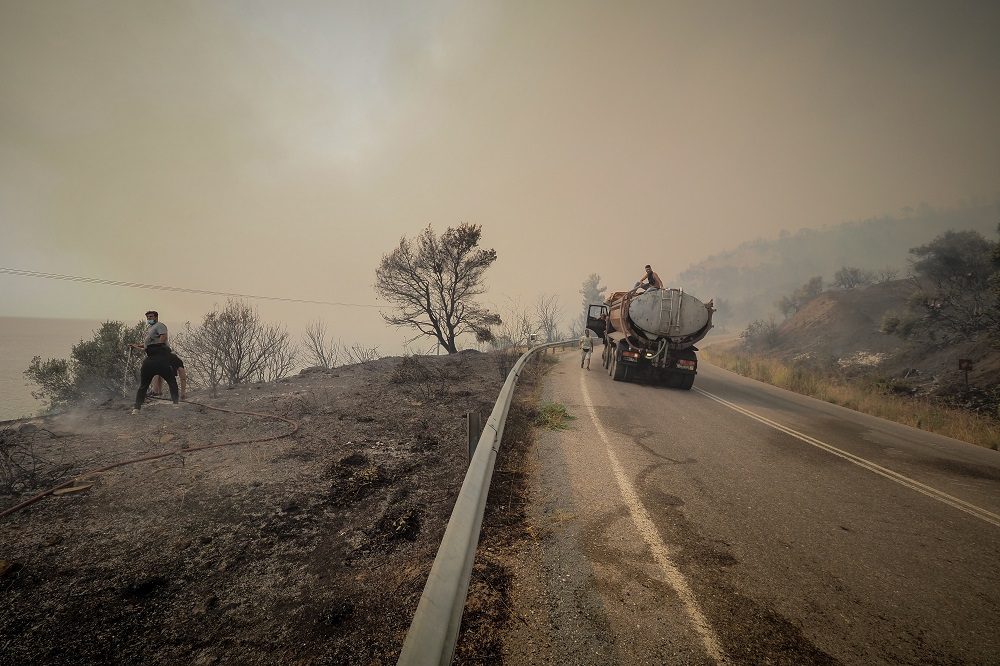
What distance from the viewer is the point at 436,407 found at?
6754 millimetres

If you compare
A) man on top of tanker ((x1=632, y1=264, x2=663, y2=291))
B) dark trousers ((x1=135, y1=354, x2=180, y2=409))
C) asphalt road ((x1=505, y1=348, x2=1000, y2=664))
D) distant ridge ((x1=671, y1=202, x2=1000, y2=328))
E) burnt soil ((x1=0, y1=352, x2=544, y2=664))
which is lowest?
asphalt road ((x1=505, y1=348, x2=1000, y2=664))

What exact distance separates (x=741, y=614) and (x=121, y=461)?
658 centimetres

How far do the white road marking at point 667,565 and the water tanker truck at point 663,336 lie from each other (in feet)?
21.8

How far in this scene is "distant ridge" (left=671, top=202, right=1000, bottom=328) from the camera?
113m

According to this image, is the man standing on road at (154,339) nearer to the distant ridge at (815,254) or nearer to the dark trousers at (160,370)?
the dark trousers at (160,370)

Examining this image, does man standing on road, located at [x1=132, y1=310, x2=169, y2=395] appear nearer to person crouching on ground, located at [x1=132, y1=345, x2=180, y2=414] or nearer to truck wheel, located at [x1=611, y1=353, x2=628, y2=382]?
person crouching on ground, located at [x1=132, y1=345, x2=180, y2=414]

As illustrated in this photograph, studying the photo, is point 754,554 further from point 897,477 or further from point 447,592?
point 897,477

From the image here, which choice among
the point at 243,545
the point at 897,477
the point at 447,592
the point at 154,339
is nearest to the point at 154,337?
the point at 154,339

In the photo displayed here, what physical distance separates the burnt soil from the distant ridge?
106 metres

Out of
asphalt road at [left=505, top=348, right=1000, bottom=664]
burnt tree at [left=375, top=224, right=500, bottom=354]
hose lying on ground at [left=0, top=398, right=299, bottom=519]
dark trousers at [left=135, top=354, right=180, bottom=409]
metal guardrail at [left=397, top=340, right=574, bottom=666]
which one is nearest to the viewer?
metal guardrail at [left=397, top=340, right=574, bottom=666]

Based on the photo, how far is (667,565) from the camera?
2.69m

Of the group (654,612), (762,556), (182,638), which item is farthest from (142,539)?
(762,556)

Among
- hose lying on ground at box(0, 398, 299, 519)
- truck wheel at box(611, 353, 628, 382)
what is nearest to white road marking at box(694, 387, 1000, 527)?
truck wheel at box(611, 353, 628, 382)

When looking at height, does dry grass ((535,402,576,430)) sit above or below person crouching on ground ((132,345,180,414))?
below
